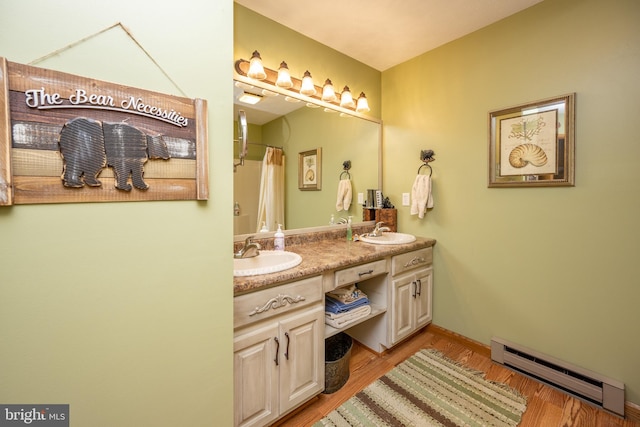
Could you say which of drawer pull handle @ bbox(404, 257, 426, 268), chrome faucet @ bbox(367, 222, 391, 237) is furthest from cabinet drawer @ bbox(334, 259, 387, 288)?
chrome faucet @ bbox(367, 222, 391, 237)

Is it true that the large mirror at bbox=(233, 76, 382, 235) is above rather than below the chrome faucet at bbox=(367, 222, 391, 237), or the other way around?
above

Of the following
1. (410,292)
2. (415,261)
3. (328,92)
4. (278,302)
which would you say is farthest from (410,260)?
(328,92)

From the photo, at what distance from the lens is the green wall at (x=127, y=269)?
0.69m

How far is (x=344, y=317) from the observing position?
1.68 meters

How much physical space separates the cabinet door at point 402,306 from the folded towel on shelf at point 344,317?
0.99 feet

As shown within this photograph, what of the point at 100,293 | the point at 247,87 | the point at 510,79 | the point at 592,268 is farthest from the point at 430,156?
the point at 100,293

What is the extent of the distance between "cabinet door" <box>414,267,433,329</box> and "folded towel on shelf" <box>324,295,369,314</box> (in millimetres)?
590

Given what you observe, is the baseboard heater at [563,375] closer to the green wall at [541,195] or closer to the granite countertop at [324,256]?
the green wall at [541,195]

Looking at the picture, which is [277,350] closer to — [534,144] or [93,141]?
[93,141]

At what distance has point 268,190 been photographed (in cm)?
191

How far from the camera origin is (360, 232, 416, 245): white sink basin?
2052 millimetres

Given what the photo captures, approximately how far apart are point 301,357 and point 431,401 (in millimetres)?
847

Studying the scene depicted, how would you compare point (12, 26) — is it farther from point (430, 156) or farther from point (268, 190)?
point (430, 156)

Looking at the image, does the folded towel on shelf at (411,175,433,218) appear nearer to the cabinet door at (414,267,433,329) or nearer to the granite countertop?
the granite countertop
